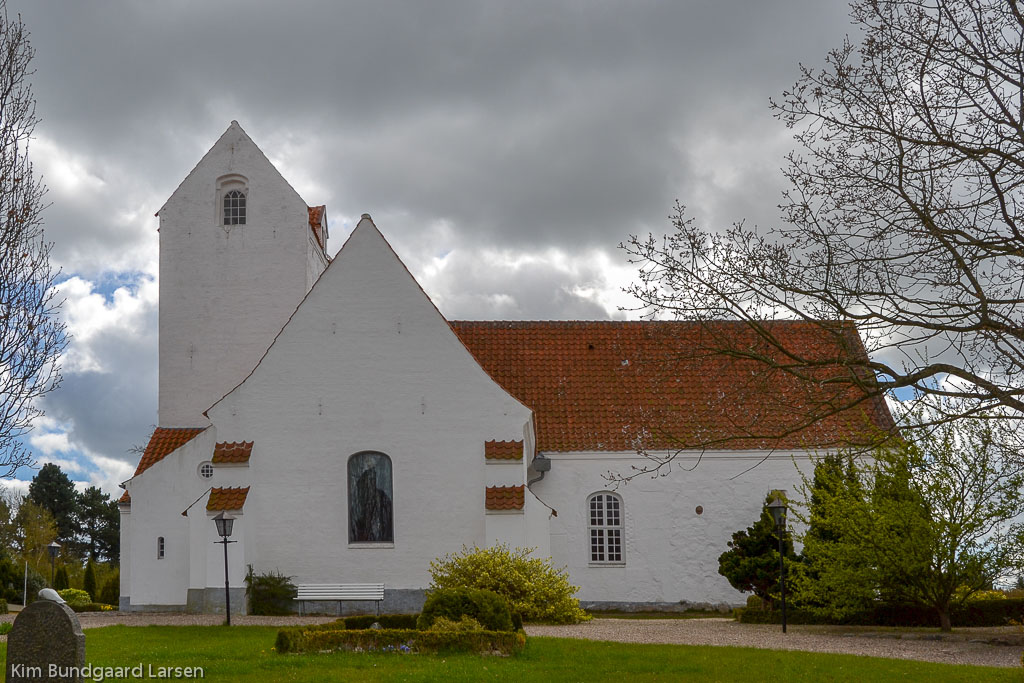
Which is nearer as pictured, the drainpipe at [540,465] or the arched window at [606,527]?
the drainpipe at [540,465]

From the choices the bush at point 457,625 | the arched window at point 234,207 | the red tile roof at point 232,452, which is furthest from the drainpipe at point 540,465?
the arched window at point 234,207

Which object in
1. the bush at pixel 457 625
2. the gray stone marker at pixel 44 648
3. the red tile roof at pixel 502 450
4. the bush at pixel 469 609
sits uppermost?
the red tile roof at pixel 502 450

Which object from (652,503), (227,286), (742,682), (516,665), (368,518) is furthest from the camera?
(227,286)

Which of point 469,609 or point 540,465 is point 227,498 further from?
point 469,609

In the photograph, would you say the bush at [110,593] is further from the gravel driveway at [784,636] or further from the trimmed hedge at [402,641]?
the trimmed hedge at [402,641]

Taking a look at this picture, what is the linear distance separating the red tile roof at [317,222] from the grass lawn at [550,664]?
1453cm

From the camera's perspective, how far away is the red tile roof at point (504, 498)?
21.0 m

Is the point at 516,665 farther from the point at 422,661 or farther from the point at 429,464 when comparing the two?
the point at 429,464

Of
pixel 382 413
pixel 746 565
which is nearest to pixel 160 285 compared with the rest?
pixel 382 413

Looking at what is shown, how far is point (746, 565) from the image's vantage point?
67.2 ft

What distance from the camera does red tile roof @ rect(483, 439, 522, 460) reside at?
70.7 ft

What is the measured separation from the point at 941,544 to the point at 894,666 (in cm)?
523

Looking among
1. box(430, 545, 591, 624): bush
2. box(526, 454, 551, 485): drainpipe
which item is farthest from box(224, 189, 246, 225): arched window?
box(430, 545, 591, 624): bush

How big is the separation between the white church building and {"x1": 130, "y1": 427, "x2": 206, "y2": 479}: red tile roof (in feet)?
0.24
